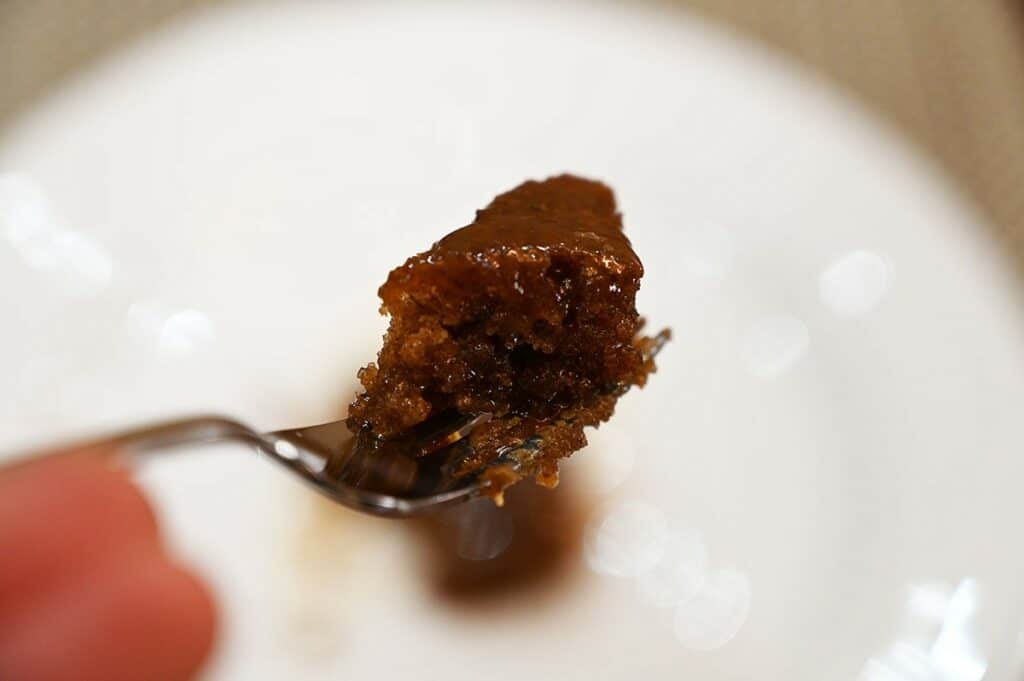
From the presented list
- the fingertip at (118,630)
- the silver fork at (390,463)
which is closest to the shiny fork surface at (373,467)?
the silver fork at (390,463)

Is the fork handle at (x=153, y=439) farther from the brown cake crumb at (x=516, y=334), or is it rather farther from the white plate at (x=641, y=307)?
the white plate at (x=641, y=307)

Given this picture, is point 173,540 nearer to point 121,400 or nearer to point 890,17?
point 121,400

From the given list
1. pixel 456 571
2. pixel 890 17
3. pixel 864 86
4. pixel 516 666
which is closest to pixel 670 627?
pixel 516 666

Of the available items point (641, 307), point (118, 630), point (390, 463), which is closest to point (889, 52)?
point (641, 307)

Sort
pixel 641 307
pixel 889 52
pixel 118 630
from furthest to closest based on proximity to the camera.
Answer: pixel 889 52, pixel 641 307, pixel 118 630

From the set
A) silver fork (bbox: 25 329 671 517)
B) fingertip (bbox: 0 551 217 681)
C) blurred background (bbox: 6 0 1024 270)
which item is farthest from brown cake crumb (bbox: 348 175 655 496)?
blurred background (bbox: 6 0 1024 270)

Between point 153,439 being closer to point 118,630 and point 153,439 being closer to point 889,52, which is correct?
point 118,630
